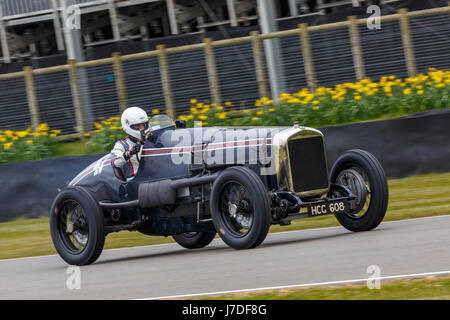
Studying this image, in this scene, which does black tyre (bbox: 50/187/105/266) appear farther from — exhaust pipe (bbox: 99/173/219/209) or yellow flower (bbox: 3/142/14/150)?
yellow flower (bbox: 3/142/14/150)

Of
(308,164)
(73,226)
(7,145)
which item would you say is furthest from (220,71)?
(308,164)

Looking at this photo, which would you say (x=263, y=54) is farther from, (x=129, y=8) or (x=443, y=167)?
(x=129, y=8)

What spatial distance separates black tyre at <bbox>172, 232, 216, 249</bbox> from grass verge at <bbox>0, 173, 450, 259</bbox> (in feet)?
4.01

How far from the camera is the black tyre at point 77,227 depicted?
34.1 ft

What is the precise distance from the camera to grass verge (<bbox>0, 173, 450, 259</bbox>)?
12.1 meters

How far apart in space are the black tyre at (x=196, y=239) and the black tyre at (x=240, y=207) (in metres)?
1.27

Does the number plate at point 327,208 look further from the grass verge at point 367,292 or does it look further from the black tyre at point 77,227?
the grass verge at point 367,292

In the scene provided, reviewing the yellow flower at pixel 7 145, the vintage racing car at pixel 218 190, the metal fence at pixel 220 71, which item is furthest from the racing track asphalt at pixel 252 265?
the yellow flower at pixel 7 145

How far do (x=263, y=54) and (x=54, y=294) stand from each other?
35.7 ft

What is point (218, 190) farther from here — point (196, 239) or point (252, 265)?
point (196, 239)

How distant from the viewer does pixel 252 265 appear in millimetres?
8570

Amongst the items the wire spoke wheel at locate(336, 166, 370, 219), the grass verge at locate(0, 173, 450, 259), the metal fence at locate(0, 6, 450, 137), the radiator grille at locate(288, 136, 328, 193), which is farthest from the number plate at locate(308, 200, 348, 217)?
the metal fence at locate(0, 6, 450, 137)
